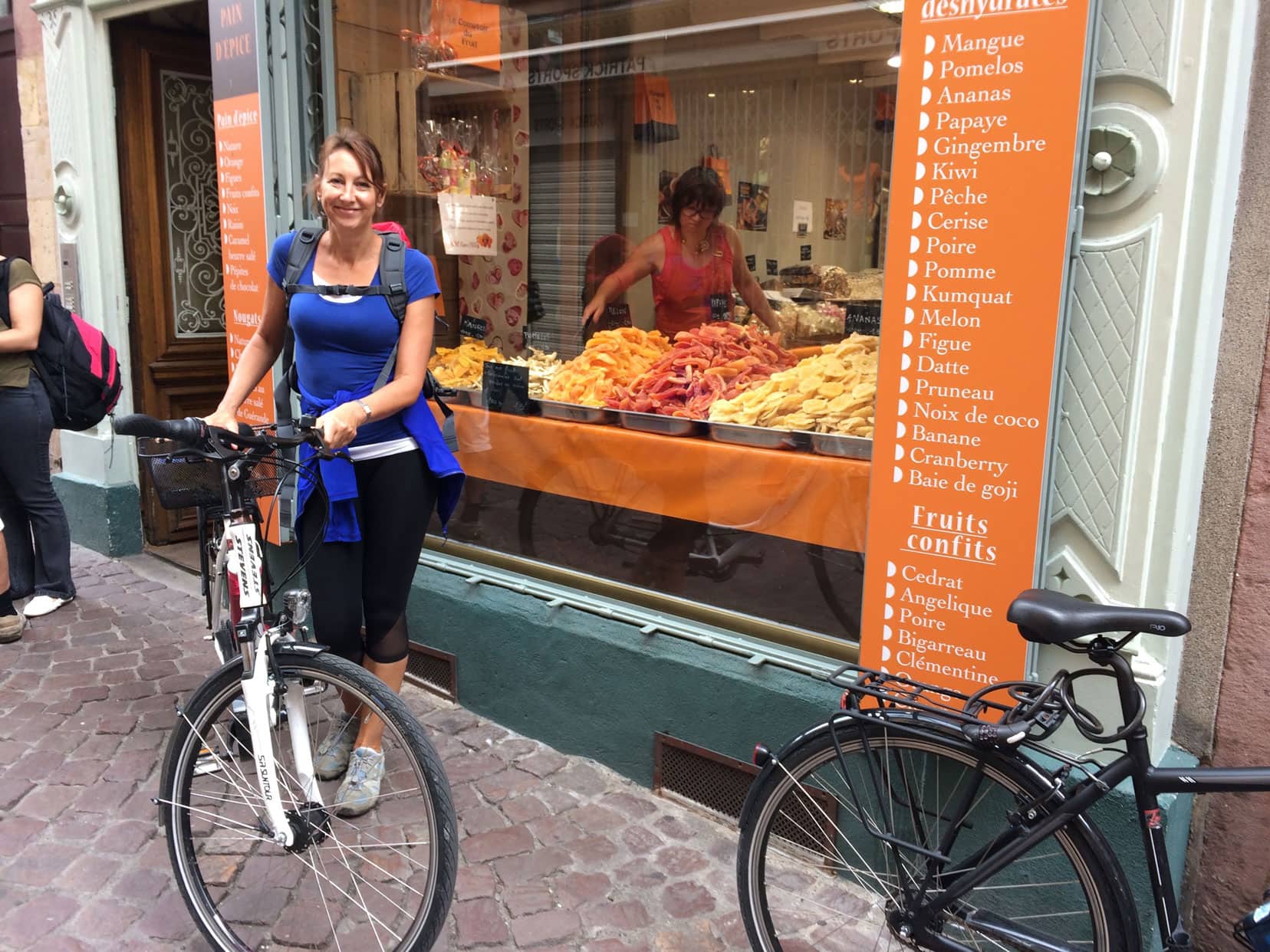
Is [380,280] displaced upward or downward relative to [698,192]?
downward

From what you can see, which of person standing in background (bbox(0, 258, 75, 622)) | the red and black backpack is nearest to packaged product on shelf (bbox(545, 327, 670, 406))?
the red and black backpack

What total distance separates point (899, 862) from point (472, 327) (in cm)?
338

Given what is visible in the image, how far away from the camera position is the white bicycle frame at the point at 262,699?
2363 millimetres

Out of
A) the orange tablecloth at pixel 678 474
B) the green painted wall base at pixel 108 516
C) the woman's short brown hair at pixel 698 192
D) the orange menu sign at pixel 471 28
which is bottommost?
the green painted wall base at pixel 108 516

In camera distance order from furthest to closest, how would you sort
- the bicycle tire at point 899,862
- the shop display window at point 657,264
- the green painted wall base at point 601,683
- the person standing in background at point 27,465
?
1. the person standing in background at point 27,465
2. the shop display window at point 657,264
3. the green painted wall base at point 601,683
4. the bicycle tire at point 899,862

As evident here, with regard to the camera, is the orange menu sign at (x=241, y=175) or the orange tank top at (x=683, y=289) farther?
the orange tank top at (x=683, y=289)

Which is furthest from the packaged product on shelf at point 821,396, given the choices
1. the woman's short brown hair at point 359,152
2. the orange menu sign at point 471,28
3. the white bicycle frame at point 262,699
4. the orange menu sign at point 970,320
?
the orange menu sign at point 471,28

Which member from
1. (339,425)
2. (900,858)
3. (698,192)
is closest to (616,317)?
(698,192)

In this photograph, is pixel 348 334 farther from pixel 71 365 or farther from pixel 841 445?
pixel 71 365

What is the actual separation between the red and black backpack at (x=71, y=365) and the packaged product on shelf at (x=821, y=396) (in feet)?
10.1

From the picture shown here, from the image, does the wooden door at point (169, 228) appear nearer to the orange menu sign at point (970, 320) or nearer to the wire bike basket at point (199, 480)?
the wire bike basket at point (199, 480)

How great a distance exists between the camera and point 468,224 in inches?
202

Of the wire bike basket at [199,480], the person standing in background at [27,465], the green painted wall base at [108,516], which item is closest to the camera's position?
the wire bike basket at [199,480]

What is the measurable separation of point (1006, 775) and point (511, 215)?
4118 millimetres
